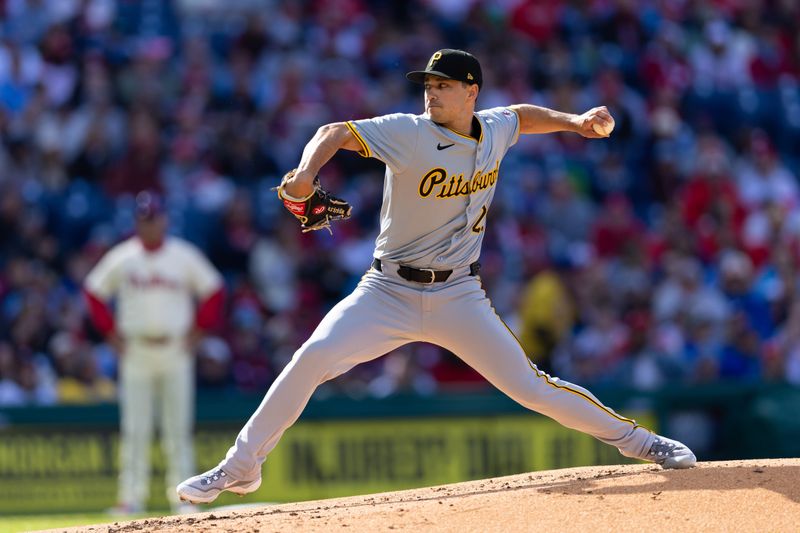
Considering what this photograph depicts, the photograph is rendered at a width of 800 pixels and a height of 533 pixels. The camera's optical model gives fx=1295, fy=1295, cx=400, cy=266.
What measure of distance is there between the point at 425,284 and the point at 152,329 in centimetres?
499

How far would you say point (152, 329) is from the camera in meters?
10.6

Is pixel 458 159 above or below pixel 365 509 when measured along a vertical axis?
above

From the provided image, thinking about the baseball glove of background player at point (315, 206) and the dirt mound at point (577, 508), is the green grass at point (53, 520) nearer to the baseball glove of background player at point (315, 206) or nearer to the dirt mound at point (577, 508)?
the dirt mound at point (577, 508)

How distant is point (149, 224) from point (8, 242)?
9.26 feet

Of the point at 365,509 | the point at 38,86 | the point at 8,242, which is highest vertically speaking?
the point at 38,86

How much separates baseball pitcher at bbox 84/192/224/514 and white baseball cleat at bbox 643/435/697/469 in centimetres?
487

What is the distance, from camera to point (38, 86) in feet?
45.4

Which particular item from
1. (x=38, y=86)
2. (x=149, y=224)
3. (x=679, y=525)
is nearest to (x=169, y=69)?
(x=38, y=86)

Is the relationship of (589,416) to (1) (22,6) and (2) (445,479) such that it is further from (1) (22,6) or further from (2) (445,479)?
(1) (22,6)

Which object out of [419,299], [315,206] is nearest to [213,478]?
[419,299]

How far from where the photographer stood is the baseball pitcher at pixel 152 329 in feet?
34.0

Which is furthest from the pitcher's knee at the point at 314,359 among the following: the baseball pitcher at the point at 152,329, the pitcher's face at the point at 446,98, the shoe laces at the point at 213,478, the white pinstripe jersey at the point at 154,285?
the white pinstripe jersey at the point at 154,285

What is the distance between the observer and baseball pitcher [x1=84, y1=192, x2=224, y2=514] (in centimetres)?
1037

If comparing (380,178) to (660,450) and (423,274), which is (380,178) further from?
(423,274)
